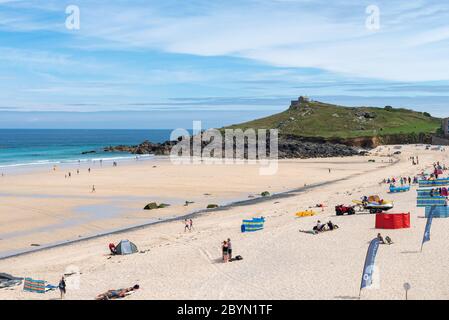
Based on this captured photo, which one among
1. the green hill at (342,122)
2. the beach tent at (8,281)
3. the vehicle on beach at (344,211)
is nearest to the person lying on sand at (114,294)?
the beach tent at (8,281)

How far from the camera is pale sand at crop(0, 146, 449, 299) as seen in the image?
1653 cm

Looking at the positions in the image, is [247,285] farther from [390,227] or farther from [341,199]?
[341,199]

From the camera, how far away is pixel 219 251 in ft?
73.6

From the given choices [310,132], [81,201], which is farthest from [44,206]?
[310,132]

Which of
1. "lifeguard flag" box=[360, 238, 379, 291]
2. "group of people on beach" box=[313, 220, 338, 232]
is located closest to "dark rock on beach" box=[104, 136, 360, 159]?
"group of people on beach" box=[313, 220, 338, 232]

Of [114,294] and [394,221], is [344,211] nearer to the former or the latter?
[394,221]

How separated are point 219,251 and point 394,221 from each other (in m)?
8.01

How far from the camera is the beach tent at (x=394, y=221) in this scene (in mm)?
23672

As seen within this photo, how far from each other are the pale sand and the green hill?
79.1m

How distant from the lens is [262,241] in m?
23.6

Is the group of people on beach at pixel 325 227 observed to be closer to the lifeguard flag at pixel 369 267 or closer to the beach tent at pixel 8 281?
the lifeguard flag at pixel 369 267

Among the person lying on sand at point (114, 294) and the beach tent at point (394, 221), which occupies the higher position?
the beach tent at point (394, 221)

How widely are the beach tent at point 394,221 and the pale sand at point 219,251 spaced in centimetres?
37
